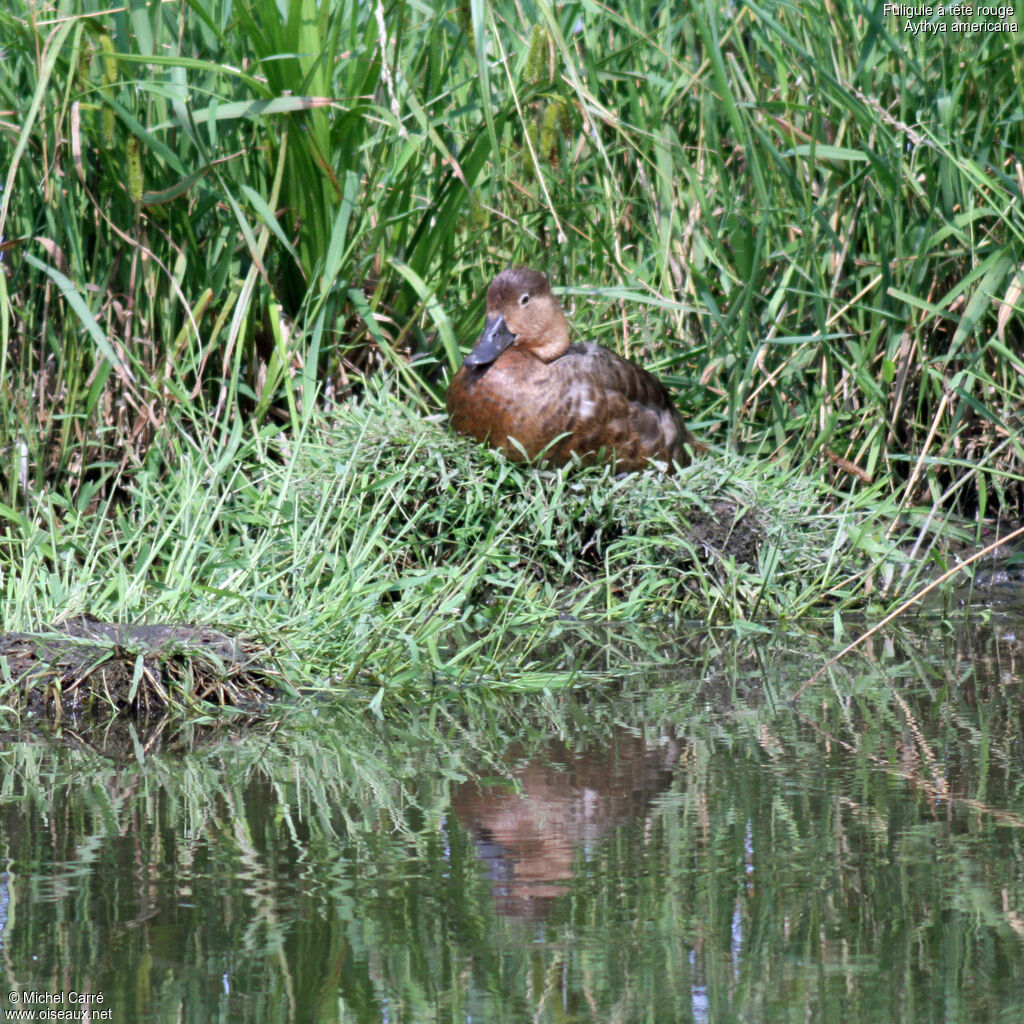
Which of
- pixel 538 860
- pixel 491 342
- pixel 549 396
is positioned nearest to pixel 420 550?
pixel 549 396

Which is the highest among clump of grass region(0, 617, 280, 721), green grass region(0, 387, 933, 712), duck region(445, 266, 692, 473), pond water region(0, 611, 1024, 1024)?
duck region(445, 266, 692, 473)

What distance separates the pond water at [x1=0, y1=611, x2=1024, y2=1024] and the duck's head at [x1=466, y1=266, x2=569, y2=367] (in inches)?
55.6

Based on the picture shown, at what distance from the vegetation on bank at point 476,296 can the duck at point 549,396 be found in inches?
4.2

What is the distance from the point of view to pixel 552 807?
2.14 meters

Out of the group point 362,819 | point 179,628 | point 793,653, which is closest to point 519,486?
point 793,653

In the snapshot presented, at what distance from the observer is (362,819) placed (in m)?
2.10

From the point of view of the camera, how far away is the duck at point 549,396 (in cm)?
392

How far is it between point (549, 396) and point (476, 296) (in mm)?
762

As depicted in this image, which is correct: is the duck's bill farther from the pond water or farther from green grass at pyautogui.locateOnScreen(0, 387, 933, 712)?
the pond water

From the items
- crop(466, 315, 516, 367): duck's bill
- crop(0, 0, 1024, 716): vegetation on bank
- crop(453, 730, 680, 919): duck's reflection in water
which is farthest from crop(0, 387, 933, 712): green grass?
crop(453, 730, 680, 919): duck's reflection in water

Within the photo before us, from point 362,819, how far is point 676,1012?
28.7 inches

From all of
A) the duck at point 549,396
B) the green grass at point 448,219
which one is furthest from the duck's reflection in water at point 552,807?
the green grass at point 448,219

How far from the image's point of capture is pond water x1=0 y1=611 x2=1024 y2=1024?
1530 millimetres

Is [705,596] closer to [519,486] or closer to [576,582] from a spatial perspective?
[576,582]
